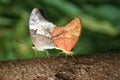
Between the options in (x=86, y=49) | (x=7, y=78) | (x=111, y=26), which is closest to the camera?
(x=7, y=78)

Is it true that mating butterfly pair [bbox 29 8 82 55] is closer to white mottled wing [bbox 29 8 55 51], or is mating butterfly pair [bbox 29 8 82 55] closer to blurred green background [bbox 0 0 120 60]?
white mottled wing [bbox 29 8 55 51]

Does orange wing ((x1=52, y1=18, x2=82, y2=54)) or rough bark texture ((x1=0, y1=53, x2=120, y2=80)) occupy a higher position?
orange wing ((x1=52, y1=18, x2=82, y2=54))

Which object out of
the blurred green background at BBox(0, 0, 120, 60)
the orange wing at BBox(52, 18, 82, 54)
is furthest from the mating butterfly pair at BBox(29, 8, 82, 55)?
the blurred green background at BBox(0, 0, 120, 60)

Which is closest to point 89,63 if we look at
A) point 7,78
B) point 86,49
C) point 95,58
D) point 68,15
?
point 95,58

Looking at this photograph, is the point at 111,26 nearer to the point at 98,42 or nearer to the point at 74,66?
the point at 98,42

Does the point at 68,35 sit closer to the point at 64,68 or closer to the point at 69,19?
the point at 64,68

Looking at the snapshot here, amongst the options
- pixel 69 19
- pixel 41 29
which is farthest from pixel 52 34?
pixel 69 19

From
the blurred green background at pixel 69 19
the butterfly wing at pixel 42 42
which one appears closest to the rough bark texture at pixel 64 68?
the butterfly wing at pixel 42 42
